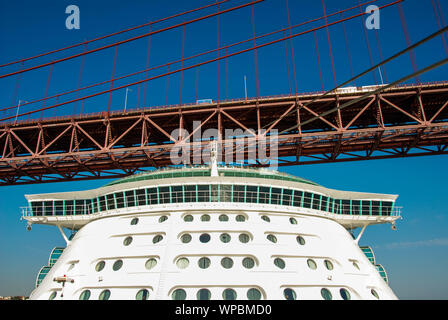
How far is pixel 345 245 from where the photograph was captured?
19.2 metres

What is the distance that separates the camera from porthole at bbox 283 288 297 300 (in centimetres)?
1487

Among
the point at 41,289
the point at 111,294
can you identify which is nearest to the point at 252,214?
the point at 111,294

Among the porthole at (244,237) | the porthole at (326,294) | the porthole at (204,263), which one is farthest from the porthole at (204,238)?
the porthole at (326,294)

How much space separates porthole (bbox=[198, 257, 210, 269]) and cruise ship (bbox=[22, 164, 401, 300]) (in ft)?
0.17

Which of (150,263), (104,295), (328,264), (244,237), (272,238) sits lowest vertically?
(104,295)

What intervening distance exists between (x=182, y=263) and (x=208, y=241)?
1.81 metres

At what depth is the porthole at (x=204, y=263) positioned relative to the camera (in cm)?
1555

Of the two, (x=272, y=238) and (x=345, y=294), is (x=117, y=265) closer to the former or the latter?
(x=272, y=238)

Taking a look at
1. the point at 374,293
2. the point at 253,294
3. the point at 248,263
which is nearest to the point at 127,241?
the point at 248,263

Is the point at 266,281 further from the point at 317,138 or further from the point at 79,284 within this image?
the point at 317,138

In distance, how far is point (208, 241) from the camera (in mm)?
16594

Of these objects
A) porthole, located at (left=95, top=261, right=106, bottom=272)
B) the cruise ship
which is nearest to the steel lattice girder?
the cruise ship

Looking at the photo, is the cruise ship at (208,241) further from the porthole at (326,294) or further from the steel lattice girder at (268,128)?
the steel lattice girder at (268,128)

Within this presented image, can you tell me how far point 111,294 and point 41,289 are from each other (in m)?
5.73
